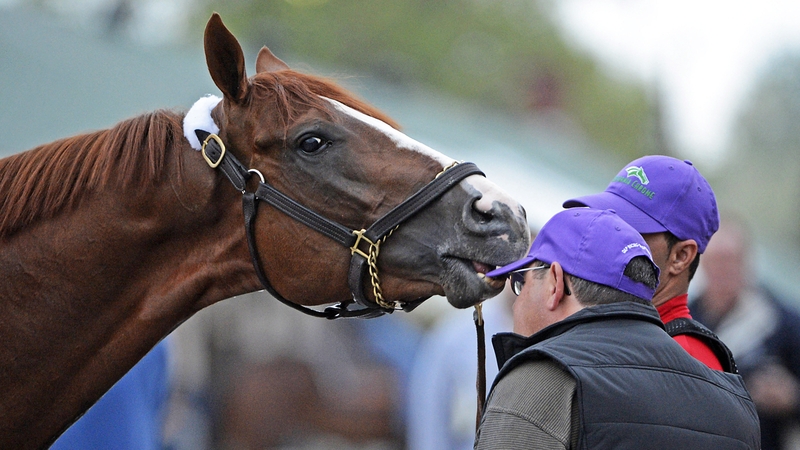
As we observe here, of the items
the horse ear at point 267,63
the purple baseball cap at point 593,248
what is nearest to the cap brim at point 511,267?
the purple baseball cap at point 593,248

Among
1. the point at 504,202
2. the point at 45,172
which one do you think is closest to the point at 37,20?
the point at 45,172

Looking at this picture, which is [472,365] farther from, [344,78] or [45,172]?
[45,172]

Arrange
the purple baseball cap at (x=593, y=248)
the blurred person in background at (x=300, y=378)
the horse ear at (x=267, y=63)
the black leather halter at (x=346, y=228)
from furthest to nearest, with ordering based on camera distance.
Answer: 1. the blurred person in background at (x=300, y=378)
2. the horse ear at (x=267, y=63)
3. the black leather halter at (x=346, y=228)
4. the purple baseball cap at (x=593, y=248)

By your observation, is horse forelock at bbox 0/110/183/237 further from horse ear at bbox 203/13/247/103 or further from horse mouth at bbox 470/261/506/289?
horse mouth at bbox 470/261/506/289

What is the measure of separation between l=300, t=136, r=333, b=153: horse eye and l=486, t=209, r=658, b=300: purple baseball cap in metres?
0.82

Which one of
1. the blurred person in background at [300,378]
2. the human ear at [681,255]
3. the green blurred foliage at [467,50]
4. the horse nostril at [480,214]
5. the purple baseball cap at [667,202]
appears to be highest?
the purple baseball cap at [667,202]

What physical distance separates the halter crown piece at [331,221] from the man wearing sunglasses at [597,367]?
40 cm

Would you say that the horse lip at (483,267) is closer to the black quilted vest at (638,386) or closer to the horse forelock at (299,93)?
the black quilted vest at (638,386)

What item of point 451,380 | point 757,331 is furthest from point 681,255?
point 451,380

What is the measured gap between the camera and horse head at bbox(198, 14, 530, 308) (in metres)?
2.54

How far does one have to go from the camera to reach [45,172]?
2.62 meters

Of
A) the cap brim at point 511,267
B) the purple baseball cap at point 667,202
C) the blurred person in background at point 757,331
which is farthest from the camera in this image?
the blurred person in background at point 757,331

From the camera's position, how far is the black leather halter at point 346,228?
8.50 ft

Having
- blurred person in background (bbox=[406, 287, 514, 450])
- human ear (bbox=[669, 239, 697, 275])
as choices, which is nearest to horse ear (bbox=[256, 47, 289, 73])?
human ear (bbox=[669, 239, 697, 275])
